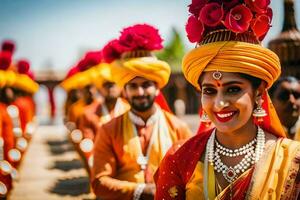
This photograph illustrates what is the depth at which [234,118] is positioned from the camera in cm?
278

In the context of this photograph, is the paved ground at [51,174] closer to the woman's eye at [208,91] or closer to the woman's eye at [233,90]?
the woman's eye at [208,91]

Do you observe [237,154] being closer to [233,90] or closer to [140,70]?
[233,90]

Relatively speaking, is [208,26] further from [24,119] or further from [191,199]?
[24,119]

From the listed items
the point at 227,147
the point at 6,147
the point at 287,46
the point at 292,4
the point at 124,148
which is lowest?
the point at 6,147

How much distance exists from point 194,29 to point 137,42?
6.10ft

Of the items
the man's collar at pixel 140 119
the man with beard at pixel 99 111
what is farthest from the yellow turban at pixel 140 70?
the man with beard at pixel 99 111

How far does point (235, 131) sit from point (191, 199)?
0.47 meters

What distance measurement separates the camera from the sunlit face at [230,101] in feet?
9.05

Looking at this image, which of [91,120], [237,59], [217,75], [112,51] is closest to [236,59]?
[237,59]

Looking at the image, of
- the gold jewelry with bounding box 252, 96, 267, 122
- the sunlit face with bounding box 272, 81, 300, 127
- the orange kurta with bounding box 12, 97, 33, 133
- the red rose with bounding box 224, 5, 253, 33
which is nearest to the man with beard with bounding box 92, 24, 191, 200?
the sunlit face with bounding box 272, 81, 300, 127

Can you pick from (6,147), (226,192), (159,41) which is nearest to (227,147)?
(226,192)

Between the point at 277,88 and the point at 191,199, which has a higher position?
the point at 277,88

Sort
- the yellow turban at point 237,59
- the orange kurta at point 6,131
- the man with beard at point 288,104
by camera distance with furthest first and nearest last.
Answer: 1. the orange kurta at point 6,131
2. the man with beard at point 288,104
3. the yellow turban at point 237,59

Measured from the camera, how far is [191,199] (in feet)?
9.32
